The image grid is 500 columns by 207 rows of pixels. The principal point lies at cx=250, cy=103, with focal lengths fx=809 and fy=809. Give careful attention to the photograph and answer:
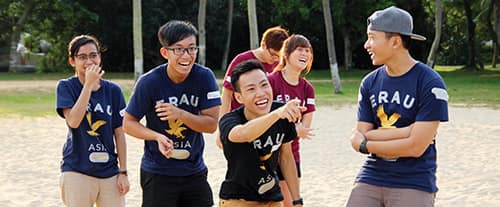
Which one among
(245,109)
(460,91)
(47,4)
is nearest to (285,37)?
(245,109)

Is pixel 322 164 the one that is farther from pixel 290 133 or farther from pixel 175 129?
pixel 290 133

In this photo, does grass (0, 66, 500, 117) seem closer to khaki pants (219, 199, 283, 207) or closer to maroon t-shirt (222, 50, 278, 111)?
maroon t-shirt (222, 50, 278, 111)

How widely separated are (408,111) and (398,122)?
0.10 meters

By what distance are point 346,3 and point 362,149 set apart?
150 feet

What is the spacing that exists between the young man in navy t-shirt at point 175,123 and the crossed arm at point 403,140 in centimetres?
116

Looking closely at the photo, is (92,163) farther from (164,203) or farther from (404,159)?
(404,159)

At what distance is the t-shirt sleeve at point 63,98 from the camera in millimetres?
5742

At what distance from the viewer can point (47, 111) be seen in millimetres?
24359

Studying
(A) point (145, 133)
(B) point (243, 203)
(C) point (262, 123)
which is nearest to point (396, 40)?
(C) point (262, 123)

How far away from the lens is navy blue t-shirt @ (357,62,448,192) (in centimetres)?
472

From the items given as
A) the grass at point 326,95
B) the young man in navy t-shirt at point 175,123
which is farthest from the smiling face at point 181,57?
the grass at point 326,95

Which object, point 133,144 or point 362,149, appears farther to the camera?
point 133,144

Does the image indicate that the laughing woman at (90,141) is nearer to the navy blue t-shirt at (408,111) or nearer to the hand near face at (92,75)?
the hand near face at (92,75)

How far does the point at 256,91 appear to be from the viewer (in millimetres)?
4801
